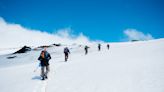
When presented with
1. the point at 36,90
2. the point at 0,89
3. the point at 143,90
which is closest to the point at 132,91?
the point at 143,90

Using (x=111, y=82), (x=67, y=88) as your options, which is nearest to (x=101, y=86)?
(x=111, y=82)

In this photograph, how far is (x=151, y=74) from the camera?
1108 cm

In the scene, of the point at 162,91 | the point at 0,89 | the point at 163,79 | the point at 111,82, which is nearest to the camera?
the point at 162,91

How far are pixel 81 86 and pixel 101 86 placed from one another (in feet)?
3.20

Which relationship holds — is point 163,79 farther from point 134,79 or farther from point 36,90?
point 36,90

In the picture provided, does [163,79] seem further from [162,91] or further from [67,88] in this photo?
[67,88]

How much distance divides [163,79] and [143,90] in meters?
1.67

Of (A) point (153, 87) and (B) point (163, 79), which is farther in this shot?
(B) point (163, 79)

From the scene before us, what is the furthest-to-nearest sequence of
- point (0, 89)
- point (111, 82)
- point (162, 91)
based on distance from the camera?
point (0, 89) < point (111, 82) < point (162, 91)

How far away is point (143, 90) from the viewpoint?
859cm

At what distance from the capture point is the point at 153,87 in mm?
8797

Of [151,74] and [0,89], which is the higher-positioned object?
[151,74]

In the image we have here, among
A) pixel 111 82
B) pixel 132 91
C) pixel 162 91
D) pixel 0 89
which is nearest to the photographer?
pixel 162 91

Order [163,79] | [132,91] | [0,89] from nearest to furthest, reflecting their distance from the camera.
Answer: [132,91]
[163,79]
[0,89]
